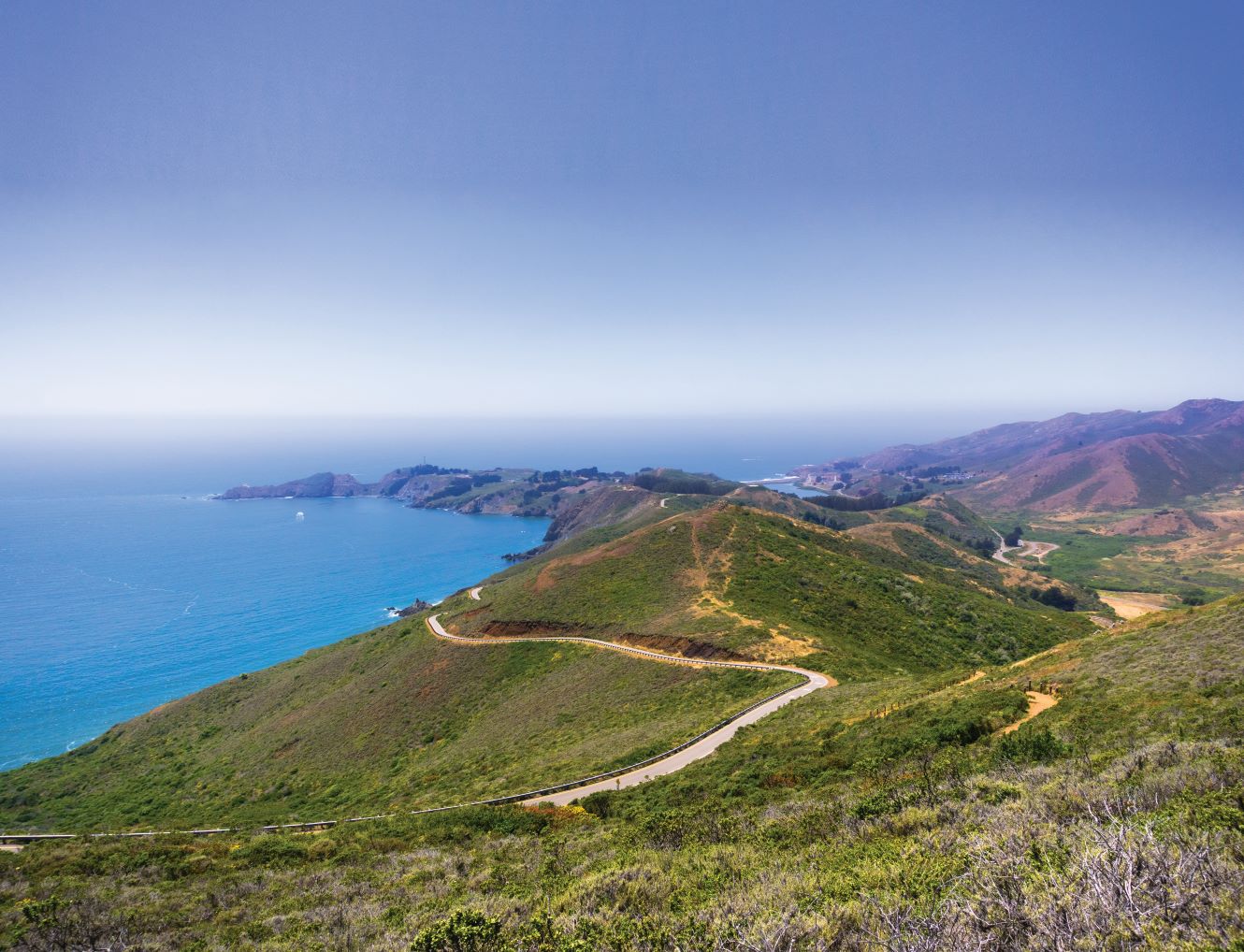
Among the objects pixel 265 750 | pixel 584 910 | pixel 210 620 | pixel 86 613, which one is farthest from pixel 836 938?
pixel 86 613

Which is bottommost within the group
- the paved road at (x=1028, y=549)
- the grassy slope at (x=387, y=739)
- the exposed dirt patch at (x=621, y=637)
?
the paved road at (x=1028, y=549)

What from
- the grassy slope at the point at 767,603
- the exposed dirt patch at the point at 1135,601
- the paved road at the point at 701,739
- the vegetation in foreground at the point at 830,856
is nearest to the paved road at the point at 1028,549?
the exposed dirt patch at the point at 1135,601

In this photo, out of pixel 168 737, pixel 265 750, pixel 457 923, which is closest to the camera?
pixel 457 923

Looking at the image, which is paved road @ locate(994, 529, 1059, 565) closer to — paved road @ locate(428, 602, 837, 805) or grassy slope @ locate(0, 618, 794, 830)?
paved road @ locate(428, 602, 837, 805)

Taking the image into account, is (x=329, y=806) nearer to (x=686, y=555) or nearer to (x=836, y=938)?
(x=836, y=938)

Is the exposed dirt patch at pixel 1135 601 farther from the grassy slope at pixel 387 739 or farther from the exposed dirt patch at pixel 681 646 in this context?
the grassy slope at pixel 387 739

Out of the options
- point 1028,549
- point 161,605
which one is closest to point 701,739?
point 161,605
